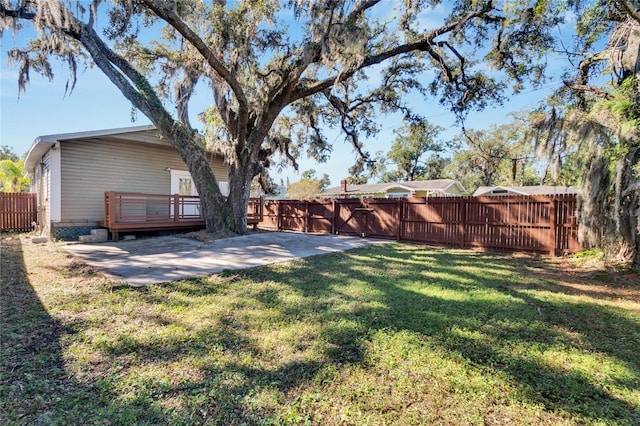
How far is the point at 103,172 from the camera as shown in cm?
1003

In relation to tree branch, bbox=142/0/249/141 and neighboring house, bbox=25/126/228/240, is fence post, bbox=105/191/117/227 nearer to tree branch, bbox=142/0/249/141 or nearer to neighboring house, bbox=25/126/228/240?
neighboring house, bbox=25/126/228/240

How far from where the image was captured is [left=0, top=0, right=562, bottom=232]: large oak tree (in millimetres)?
7906

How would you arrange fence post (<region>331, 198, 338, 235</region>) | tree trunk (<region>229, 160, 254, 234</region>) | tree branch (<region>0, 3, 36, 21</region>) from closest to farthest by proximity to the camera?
tree branch (<region>0, 3, 36, 21</region>) < tree trunk (<region>229, 160, 254, 234</region>) < fence post (<region>331, 198, 338, 235</region>)

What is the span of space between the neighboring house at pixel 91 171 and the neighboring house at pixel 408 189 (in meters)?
16.6

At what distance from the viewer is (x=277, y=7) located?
842 centimetres

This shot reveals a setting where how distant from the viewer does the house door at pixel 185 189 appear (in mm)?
11430

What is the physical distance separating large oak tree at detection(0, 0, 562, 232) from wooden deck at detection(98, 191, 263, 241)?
5.70ft

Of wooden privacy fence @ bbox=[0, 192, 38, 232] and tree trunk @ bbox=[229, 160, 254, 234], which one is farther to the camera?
wooden privacy fence @ bbox=[0, 192, 38, 232]

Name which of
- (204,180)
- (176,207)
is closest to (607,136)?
(204,180)

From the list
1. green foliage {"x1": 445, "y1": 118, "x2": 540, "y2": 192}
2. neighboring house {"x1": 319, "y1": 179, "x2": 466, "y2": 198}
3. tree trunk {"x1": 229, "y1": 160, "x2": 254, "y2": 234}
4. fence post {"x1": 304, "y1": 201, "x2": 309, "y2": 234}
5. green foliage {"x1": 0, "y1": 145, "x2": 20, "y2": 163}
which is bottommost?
fence post {"x1": 304, "y1": 201, "x2": 309, "y2": 234}

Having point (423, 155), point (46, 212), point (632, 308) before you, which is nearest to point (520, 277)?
point (632, 308)

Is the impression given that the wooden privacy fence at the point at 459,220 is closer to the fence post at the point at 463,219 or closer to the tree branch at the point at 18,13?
the fence post at the point at 463,219

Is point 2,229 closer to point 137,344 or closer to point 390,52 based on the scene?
point 137,344

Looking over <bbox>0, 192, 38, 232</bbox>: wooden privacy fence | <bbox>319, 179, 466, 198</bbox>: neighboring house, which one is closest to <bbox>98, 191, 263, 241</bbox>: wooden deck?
<bbox>0, 192, 38, 232</bbox>: wooden privacy fence
